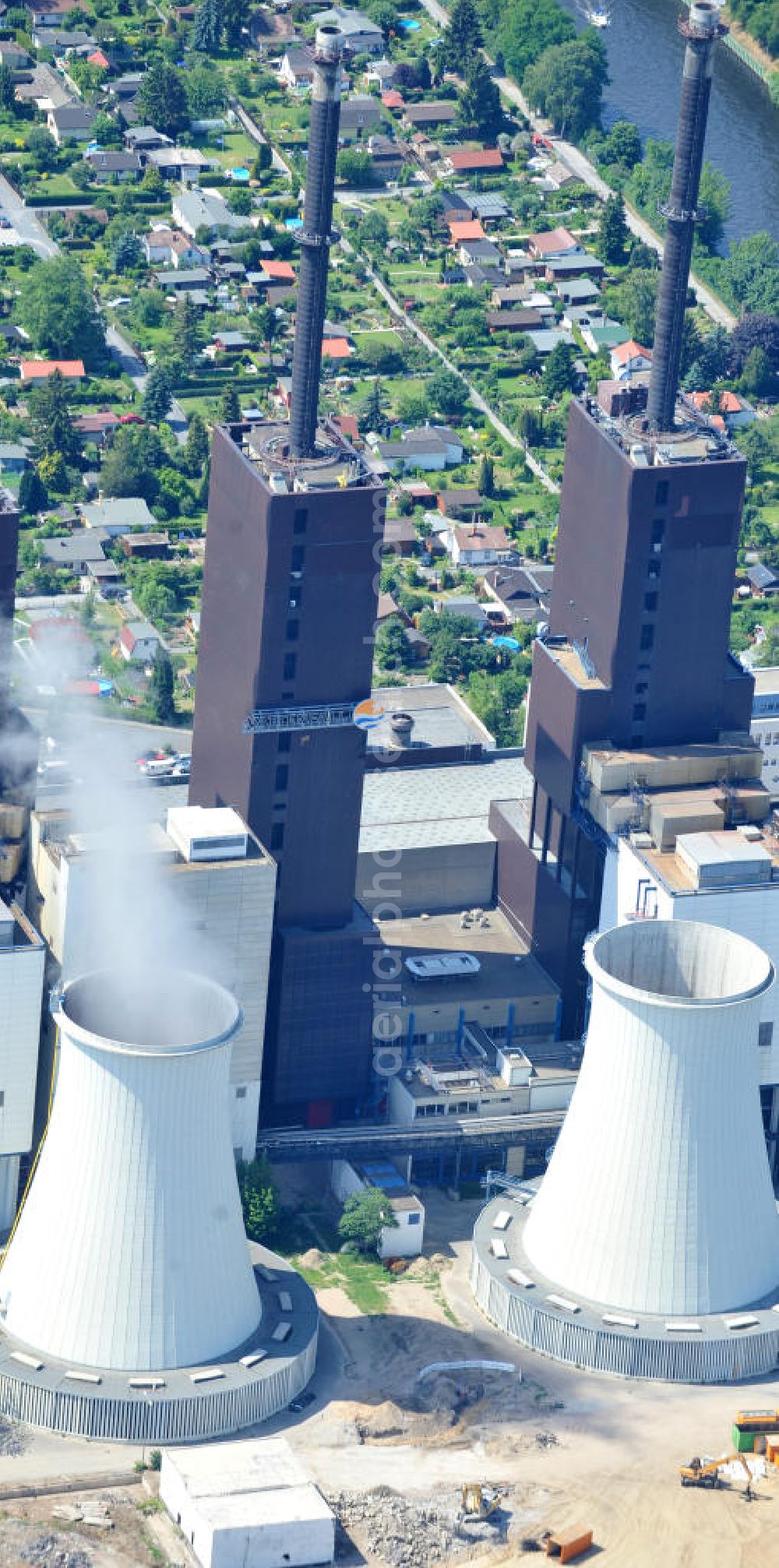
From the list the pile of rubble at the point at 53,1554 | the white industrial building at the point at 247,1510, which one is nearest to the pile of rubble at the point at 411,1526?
the white industrial building at the point at 247,1510

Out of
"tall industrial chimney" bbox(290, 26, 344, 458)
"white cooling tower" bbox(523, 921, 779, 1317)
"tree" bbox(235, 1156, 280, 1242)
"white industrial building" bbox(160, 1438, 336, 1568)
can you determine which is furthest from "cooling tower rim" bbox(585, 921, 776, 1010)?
"tall industrial chimney" bbox(290, 26, 344, 458)

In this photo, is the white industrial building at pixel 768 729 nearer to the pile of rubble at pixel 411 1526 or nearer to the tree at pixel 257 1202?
the tree at pixel 257 1202

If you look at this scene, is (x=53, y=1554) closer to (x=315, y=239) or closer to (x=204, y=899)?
(x=204, y=899)

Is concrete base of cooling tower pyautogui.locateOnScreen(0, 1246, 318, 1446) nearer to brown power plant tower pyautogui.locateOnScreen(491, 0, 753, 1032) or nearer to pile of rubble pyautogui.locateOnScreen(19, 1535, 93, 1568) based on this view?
pile of rubble pyautogui.locateOnScreen(19, 1535, 93, 1568)

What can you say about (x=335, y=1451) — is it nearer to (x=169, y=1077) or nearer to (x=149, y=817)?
(x=169, y=1077)

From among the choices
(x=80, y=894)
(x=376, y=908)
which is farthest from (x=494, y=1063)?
(x=80, y=894)

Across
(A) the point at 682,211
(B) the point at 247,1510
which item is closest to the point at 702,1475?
(B) the point at 247,1510

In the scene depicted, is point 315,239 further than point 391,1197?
No
